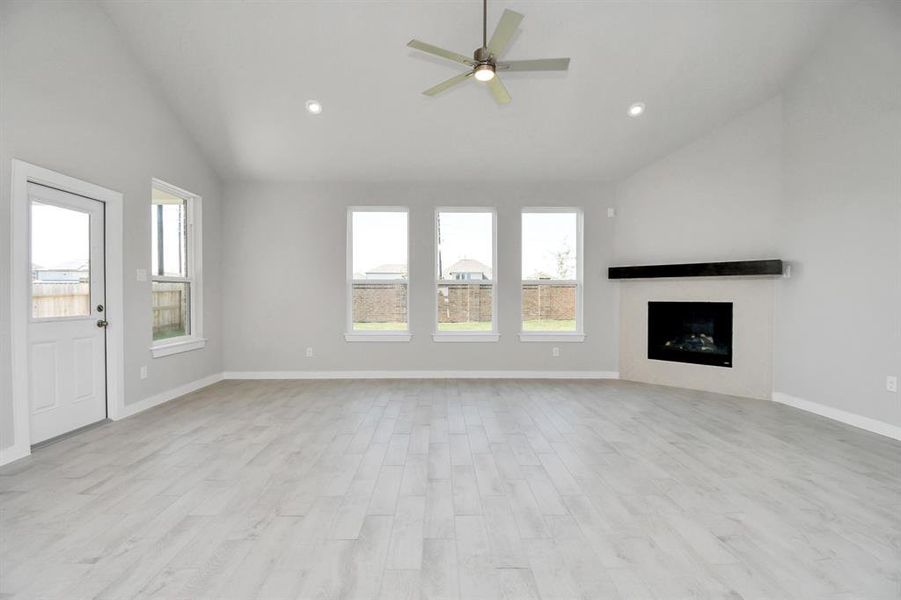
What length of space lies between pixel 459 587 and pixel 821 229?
15.9 feet

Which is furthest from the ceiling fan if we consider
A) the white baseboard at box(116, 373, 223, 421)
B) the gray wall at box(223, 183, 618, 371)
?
the white baseboard at box(116, 373, 223, 421)

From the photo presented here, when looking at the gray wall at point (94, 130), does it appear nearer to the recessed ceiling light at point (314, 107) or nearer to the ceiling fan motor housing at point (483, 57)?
the recessed ceiling light at point (314, 107)

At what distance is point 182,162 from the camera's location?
5.04 m

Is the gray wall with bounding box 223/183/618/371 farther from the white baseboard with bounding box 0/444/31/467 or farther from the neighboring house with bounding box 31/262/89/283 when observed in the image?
the white baseboard with bounding box 0/444/31/467

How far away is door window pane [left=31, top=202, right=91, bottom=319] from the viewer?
337cm

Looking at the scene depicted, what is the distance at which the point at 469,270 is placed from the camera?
20.1 ft

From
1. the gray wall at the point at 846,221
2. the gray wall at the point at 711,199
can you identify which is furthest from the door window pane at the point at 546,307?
the gray wall at the point at 846,221

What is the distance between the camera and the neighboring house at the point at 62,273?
3389 mm

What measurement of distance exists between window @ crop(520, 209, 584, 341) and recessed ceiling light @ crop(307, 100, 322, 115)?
2975 mm

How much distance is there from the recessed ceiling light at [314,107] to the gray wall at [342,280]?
134 cm

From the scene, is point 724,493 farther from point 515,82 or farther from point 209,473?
point 515,82

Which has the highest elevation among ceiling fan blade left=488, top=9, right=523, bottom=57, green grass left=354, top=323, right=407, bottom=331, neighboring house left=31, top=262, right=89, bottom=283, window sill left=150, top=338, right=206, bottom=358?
ceiling fan blade left=488, top=9, right=523, bottom=57

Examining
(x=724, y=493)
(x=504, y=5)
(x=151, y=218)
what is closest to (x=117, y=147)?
(x=151, y=218)

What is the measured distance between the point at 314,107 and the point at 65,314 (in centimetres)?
302
